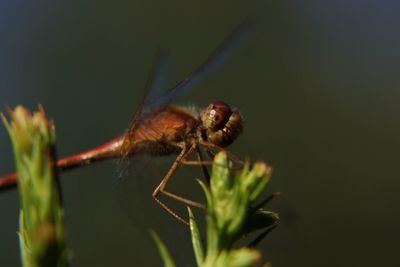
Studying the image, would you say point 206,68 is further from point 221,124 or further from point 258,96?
point 258,96

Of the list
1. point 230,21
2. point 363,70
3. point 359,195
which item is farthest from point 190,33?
point 359,195

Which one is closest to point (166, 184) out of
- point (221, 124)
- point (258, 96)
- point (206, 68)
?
point (221, 124)

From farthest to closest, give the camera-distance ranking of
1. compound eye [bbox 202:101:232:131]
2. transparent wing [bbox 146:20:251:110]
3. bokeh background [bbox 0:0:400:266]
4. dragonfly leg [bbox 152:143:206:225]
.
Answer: bokeh background [bbox 0:0:400:266] < compound eye [bbox 202:101:232:131] < transparent wing [bbox 146:20:251:110] < dragonfly leg [bbox 152:143:206:225]

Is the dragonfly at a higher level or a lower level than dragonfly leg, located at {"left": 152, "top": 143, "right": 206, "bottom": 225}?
higher

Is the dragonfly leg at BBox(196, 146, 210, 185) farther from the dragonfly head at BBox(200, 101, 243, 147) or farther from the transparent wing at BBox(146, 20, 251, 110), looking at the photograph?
the transparent wing at BBox(146, 20, 251, 110)

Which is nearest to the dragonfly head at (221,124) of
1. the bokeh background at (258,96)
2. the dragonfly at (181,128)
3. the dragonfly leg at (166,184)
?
the dragonfly at (181,128)

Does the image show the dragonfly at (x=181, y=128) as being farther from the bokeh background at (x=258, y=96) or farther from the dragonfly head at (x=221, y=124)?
the bokeh background at (x=258, y=96)

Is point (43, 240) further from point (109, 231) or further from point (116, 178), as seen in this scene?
point (109, 231)

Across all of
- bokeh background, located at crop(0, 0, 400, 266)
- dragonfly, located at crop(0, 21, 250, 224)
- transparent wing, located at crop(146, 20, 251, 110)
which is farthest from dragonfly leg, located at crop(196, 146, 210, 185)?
bokeh background, located at crop(0, 0, 400, 266)
